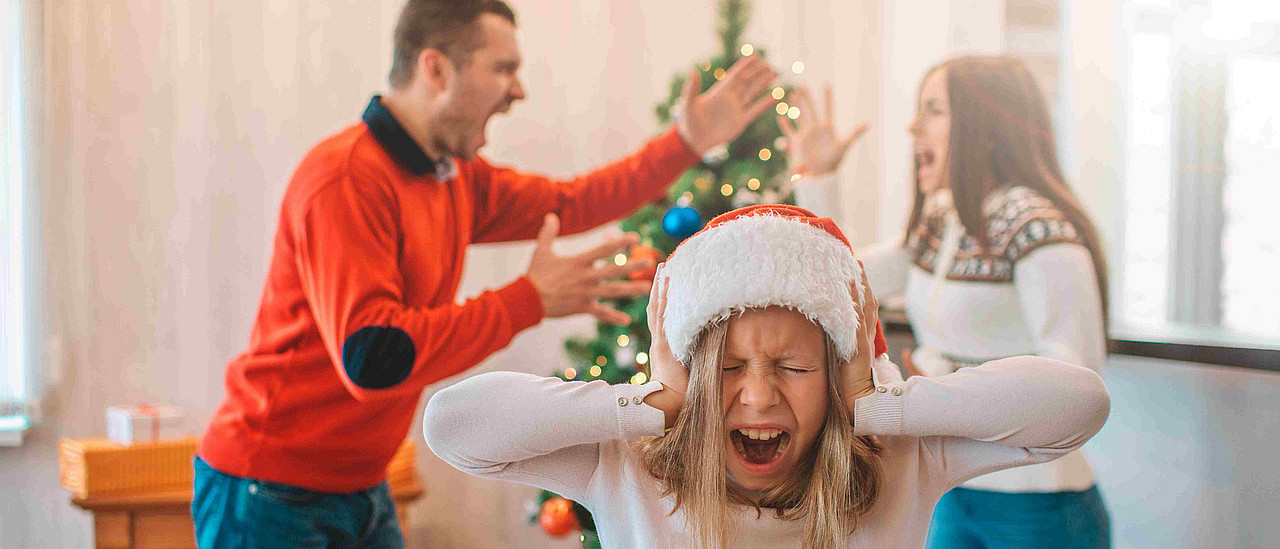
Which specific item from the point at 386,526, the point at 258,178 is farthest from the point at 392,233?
the point at 258,178

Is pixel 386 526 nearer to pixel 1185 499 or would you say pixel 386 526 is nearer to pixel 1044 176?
pixel 1044 176

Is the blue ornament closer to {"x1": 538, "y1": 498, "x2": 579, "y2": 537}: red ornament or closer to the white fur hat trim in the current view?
{"x1": 538, "y1": 498, "x2": 579, "y2": 537}: red ornament

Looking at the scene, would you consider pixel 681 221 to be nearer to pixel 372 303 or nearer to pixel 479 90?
pixel 479 90

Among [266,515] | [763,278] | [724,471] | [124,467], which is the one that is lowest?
[124,467]

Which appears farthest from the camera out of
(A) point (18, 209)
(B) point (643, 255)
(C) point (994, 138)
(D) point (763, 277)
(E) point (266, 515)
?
(A) point (18, 209)

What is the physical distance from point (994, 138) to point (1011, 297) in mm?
349

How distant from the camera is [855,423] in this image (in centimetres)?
109

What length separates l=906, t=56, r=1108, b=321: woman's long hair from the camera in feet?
6.18

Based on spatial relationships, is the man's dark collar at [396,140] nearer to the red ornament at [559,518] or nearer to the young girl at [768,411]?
the young girl at [768,411]

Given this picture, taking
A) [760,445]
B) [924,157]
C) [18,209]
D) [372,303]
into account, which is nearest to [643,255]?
[924,157]

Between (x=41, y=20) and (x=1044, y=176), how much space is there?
9.08 ft

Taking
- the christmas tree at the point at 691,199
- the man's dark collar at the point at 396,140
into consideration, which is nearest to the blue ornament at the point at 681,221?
the christmas tree at the point at 691,199

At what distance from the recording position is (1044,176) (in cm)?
187

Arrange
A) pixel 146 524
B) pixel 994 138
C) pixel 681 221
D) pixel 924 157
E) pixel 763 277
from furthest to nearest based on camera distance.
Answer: pixel 146 524
pixel 681 221
pixel 924 157
pixel 994 138
pixel 763 277
